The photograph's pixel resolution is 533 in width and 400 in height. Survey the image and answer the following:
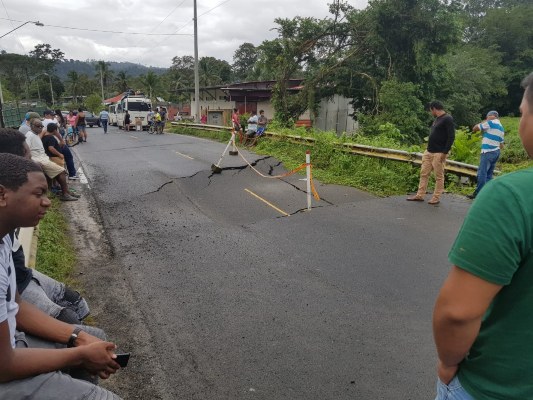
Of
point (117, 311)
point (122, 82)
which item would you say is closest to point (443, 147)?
point (117, 311)

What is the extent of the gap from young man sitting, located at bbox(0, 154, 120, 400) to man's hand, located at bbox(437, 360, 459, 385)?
164 cm

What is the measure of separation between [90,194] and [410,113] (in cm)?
1423

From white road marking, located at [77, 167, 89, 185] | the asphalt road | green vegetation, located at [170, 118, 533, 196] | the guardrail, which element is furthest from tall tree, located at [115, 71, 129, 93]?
the asphalt road

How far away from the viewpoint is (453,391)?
60.3 inches

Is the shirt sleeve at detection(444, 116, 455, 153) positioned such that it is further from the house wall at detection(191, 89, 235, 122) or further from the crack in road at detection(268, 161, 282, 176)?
the house wall at detection(191, 89, 235, 122)

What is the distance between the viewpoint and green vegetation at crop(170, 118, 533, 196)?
10.2 m

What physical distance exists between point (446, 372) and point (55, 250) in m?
5.65

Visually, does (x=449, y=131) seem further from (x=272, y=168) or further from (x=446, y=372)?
(x=446, y=372)

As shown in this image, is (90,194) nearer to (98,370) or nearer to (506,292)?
(98,370)

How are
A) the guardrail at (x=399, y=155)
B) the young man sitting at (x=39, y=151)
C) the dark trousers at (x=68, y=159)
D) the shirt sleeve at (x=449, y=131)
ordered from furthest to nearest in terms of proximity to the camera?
1. the dark trousers at (x=68, y=159)
2. the guardrail at (x=399, y=155)
3. the shirt sleeve at (x=449, y=131)
4. the young man sitting at (x=39, y=151)

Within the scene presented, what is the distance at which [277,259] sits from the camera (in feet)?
19.0

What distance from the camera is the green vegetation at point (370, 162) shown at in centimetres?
1019

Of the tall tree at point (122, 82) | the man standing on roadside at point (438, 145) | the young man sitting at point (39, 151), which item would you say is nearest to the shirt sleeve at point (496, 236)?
the man standing on roadside at point (438, 145)

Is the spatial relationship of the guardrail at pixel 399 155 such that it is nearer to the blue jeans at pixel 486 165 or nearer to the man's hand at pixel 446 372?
the blue jeans at pixel 486 165
